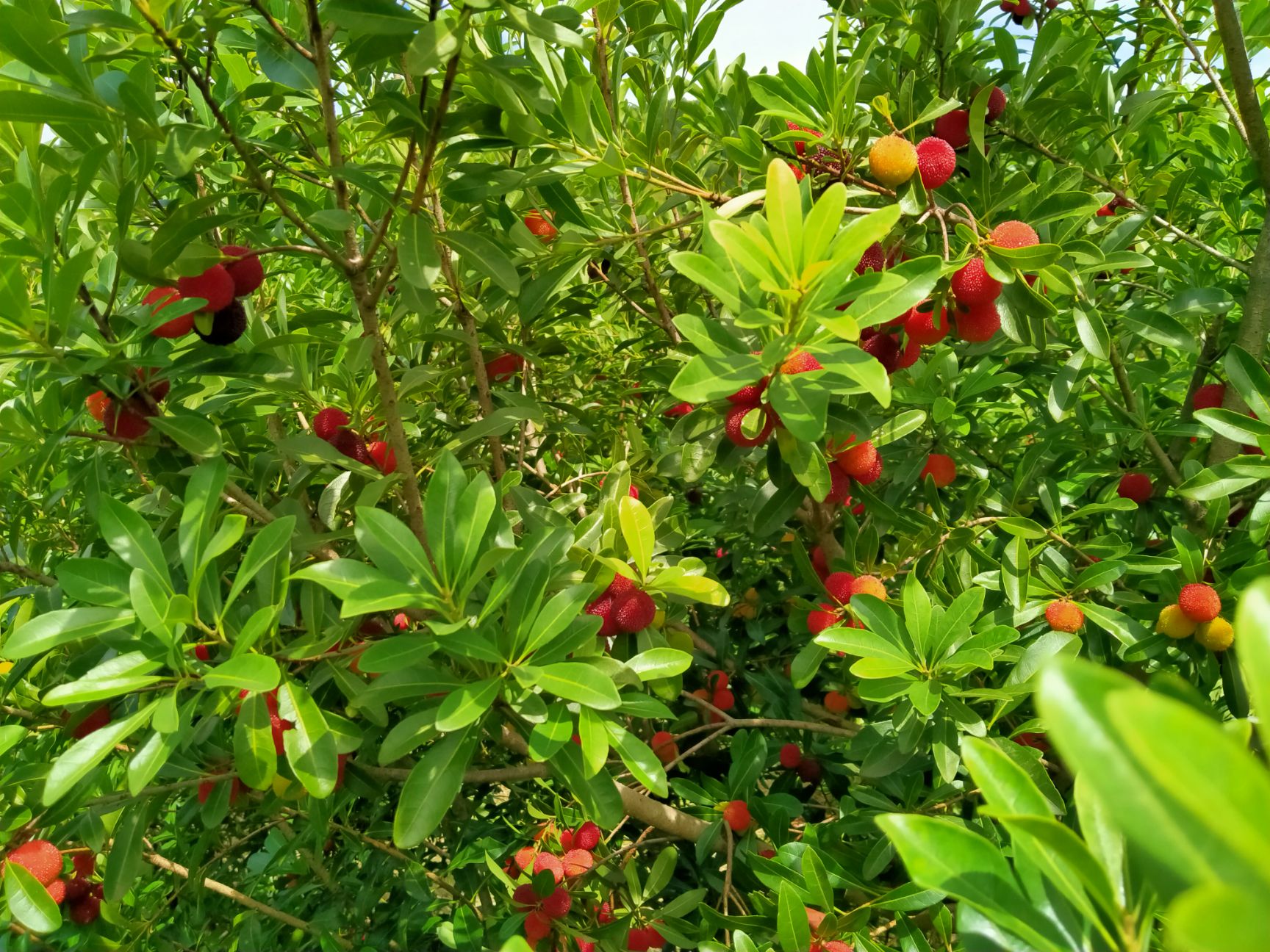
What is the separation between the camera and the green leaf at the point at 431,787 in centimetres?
90

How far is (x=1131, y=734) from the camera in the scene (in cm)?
26

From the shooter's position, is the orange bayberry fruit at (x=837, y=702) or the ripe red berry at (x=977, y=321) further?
the orange bayberry fruit at (x=837, y=702)

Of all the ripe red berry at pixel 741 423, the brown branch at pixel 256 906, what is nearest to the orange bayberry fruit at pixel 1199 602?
the ripe red berry at pixel 741 423

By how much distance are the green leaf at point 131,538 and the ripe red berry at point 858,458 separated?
1012 mm

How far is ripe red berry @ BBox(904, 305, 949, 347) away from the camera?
1261 millimetres

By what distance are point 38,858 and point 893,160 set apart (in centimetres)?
176

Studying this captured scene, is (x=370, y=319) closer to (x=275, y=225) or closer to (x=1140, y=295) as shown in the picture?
(x=275, y=225)

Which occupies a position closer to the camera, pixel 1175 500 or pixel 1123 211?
pixel 1175 500

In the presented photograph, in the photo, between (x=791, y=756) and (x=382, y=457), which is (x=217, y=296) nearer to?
(x=382, y=457)

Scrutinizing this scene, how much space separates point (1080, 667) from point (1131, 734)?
0.06 meters

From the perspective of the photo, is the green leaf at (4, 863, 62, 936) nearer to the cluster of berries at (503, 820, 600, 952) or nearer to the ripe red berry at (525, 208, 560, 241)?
the cluster of berries at (503, 820, 600, 952)

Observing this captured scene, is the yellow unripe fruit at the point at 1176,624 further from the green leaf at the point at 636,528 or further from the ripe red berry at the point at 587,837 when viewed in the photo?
the ripe red berry at the point at 587,837

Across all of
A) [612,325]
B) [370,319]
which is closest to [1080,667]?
[370,319]

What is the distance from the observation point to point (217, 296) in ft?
3.82
